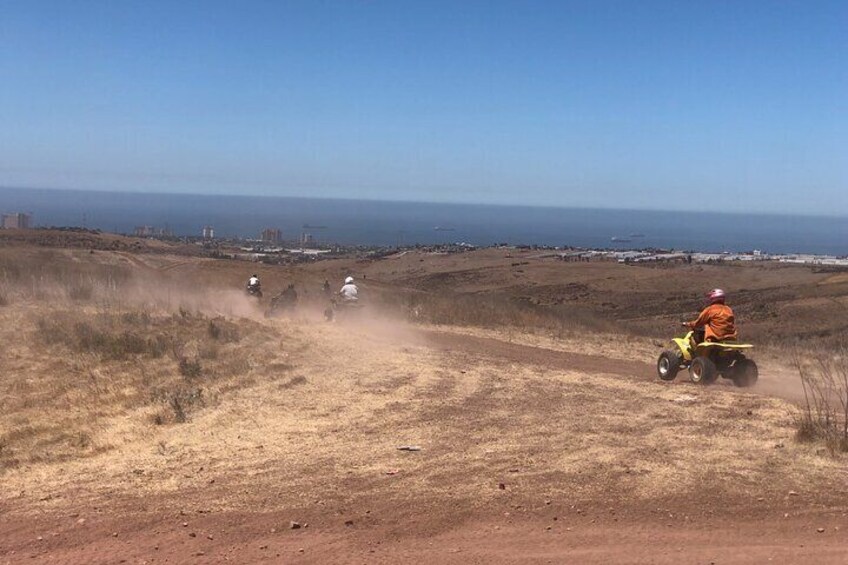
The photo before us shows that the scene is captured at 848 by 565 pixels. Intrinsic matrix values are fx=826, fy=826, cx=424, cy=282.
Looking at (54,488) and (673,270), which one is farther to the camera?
(673,270)

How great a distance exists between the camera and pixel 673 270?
2298 inches

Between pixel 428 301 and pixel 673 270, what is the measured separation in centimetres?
3420

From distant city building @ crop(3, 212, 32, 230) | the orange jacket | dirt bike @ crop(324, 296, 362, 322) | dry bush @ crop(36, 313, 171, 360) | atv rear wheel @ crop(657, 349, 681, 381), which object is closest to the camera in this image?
the orange jacket

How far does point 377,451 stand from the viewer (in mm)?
8625

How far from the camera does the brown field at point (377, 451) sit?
240 inches

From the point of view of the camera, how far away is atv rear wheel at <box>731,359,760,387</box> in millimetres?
13703

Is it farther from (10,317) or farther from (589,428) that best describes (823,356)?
(10,317)

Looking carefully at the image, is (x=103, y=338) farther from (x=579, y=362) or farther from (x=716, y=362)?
(x=716, y=362)

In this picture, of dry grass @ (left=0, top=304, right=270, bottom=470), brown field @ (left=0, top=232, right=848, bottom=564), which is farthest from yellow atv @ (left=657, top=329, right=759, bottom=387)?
dry grass @ (left=0, top=304, right=270, bottom=470)

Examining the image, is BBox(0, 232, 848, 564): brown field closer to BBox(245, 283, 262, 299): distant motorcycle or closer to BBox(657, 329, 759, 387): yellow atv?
BBox(657, 329, 759, 387): yellow atv

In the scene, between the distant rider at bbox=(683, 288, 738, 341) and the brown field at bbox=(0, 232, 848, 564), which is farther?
the distant rider at bbox=(683, 288, 738, 341)

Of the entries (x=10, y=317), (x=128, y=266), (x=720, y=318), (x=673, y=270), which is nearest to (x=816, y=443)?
(x=720, y=318)

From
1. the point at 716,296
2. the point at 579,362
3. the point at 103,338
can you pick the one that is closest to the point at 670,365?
the point at 716,296

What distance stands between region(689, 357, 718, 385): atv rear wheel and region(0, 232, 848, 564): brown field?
79 cm
